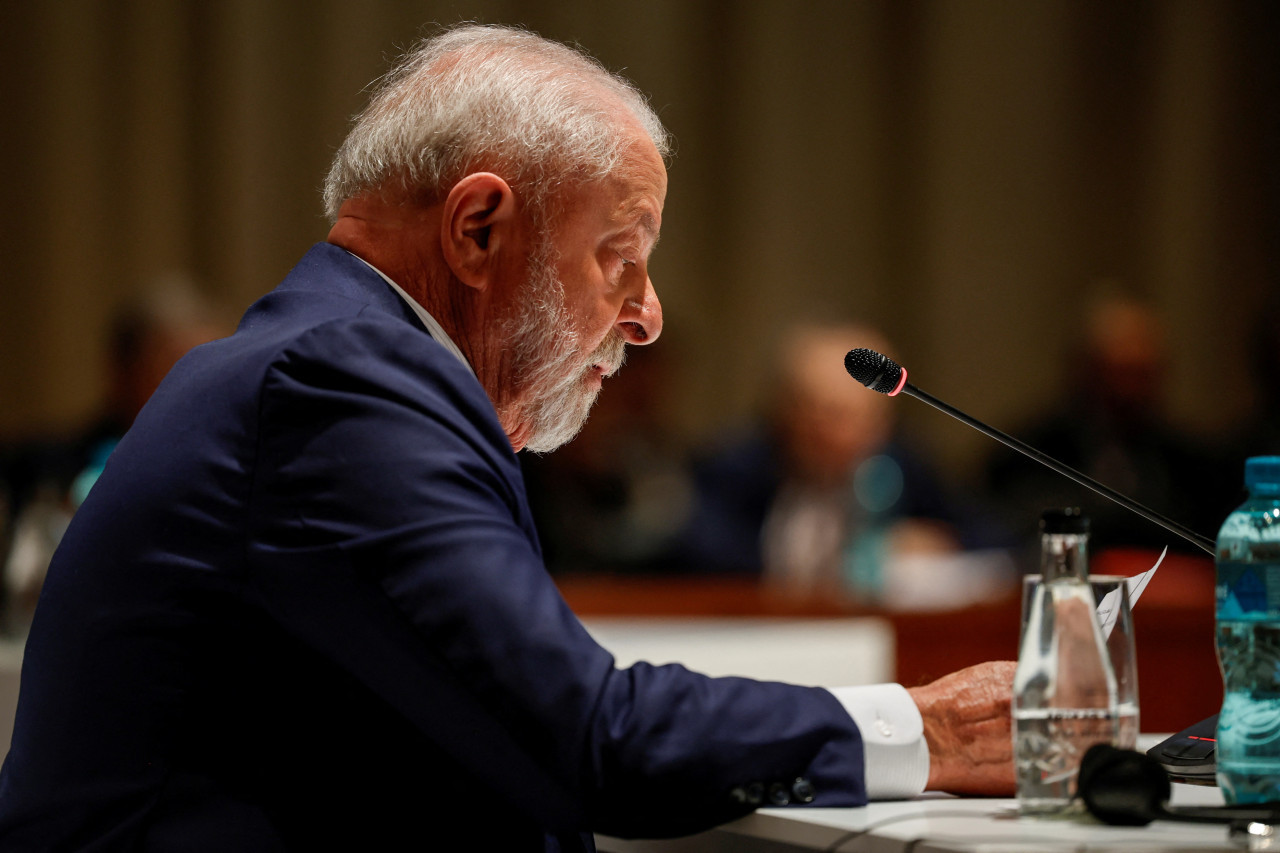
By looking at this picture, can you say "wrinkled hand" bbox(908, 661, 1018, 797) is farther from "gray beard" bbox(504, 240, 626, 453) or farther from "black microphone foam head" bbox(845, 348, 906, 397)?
"gray beard" bbox(504, 240, 626, 453)

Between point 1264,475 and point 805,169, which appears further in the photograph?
point 805,169

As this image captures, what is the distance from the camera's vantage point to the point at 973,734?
1235mm

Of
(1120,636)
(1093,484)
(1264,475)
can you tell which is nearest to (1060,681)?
(1120,636)

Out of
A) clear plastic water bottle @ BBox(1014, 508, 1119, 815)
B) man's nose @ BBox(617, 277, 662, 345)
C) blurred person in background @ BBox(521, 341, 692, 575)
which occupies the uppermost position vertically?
man's nose @ BBox(617, 277, 662, 345)

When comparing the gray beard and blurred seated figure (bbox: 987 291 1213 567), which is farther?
blurred seated figure (bbox: 987 291 1213 567)

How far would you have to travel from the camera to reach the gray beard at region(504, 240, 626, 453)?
4.78 ft

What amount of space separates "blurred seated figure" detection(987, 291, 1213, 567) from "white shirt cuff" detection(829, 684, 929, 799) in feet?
10.9

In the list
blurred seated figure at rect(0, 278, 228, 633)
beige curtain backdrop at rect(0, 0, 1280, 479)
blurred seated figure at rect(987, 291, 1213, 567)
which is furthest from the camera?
beige curtain backdrop at rect(0, 0, 1280, 479)

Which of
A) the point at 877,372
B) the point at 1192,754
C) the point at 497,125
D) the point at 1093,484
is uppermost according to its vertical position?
the point at 497,125

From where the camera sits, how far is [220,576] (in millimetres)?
1173

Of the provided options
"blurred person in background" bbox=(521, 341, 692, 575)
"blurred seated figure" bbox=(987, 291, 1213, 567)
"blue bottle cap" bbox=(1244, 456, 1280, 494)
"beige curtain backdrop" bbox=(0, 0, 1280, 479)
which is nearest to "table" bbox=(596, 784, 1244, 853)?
"blue bottle cap" bbox=(1244, 456, 1280, 494)

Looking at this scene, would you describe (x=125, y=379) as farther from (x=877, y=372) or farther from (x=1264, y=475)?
(x=1264, y=475)

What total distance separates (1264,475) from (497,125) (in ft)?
2.48

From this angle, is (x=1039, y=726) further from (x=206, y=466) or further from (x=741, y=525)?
(x=741, y=525)
